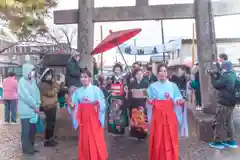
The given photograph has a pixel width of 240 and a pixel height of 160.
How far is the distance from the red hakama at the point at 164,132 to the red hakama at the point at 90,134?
2.80ft

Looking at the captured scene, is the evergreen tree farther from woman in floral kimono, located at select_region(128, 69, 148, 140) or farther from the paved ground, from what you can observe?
woman in floral kimono, located at select_region(128, 69, 148, 140)

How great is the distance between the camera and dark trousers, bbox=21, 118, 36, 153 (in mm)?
5355

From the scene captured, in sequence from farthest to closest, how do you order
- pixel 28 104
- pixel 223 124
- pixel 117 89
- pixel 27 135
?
pixel 117 89
pixel 223 124
pixel 27 135
pixel 28 104

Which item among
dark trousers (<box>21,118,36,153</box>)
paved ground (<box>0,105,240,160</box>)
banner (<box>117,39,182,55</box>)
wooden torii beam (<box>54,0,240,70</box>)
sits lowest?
paved ground (<box>0,105,240,160</box>)

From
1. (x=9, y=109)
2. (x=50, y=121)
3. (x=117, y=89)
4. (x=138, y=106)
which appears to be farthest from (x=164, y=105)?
(x=9, y=109)

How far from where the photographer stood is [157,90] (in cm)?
444

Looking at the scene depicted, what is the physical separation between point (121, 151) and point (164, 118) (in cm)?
158

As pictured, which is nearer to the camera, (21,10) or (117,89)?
(117,89)

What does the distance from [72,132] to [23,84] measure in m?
1.89

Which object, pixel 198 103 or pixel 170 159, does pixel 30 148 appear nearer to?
pixel 170 159

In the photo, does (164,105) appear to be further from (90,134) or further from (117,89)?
(117,89)

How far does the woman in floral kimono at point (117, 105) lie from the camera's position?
6.61 metres

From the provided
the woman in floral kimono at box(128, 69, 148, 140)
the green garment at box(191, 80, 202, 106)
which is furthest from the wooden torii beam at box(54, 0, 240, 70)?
the green garment at box(191, 80, 202, 106)

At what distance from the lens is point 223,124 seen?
5.78 metres
